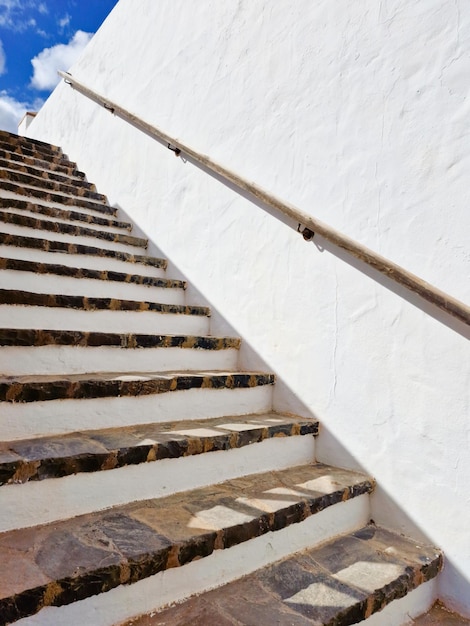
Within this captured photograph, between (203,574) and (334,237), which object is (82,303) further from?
(203,574)

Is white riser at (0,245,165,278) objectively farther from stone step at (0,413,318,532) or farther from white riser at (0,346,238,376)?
stone step at (0,413,318,532)

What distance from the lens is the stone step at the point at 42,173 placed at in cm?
336

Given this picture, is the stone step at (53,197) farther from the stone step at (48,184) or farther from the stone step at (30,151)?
the stone step at (30,151)

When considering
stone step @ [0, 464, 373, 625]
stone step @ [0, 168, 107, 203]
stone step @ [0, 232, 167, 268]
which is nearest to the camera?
stone step @ [0, 464, 373, 625]

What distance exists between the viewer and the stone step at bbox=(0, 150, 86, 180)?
357 cm

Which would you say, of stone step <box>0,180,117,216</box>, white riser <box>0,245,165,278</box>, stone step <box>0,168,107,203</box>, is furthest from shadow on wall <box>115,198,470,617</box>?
stone step <box>0,168,107,203</box>

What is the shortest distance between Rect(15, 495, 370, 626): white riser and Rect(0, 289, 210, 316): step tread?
3.90ft

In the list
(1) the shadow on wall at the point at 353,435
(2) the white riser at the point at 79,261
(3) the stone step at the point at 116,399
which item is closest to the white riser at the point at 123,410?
(3) the stone step at the point at 116,399

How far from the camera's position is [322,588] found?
1.22 meters

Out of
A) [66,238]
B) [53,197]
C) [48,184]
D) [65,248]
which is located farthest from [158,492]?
[48,184]

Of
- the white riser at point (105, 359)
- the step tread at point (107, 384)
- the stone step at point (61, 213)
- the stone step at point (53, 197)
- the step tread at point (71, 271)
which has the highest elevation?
the stone step at point (53, 197)

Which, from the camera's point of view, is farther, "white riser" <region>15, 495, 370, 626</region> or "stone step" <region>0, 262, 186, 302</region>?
"stone step" <region>0, 262, 186, 302</region>

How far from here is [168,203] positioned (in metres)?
2.97

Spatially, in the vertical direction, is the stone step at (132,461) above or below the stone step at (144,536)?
above
